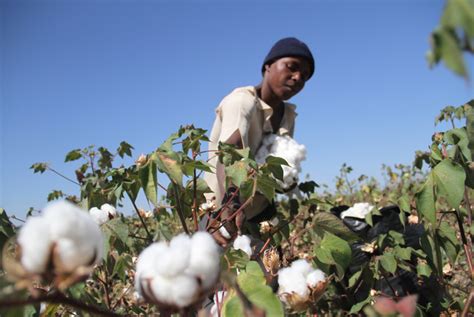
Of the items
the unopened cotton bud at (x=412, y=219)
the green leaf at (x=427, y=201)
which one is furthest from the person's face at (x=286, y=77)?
the green leaf at (x=427, y=201)

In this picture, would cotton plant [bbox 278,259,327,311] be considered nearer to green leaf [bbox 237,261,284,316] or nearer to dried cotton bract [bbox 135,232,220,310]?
green leaf [bbox 237,261,284,316]

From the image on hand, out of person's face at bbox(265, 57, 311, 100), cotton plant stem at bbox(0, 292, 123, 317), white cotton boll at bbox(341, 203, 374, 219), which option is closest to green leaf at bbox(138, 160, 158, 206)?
cotton plant stem at bbox(0, 292, 123, 317)

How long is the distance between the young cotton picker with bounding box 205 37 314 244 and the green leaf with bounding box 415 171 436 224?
0.98 metres

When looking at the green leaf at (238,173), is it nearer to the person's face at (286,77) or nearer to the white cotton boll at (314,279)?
the white cotton boll at (314,279)

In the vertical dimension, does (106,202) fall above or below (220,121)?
below

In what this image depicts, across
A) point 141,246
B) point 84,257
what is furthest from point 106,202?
point 84,257

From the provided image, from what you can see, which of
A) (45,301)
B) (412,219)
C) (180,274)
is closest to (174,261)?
(180,274)

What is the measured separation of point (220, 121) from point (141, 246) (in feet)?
3.26

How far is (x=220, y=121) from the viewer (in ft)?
7.44

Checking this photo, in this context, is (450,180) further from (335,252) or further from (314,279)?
(314,279)

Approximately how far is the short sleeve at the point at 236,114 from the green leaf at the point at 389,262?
2.47 feet

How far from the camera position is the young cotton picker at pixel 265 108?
6.77 ft

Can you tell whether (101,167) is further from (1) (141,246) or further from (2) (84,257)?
(2) (84,257)

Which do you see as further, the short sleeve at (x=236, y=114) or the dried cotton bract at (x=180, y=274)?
the short sleeve at (x=236, y=114)
